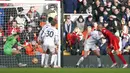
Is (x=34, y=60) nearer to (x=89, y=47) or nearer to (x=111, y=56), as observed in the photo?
(x=89, y=47)

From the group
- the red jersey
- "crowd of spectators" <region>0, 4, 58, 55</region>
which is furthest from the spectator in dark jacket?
the red jersey

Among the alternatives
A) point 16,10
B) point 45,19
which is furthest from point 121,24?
point 16,10

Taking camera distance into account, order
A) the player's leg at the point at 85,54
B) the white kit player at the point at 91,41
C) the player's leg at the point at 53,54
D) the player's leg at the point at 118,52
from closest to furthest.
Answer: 1. the player's leg at the point at 53,54
2. the player's leg at the point at 85,54
3. the player's leg at the point at 118,52
4. the white kit player at the point at 91,41

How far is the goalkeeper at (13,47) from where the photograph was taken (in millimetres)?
12398

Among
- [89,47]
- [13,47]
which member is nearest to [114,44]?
[89,47]

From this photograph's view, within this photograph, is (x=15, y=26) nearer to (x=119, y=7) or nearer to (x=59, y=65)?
(x=59, y=65)

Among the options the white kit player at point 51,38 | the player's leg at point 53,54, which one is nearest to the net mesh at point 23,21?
the white kit player at point 51,38

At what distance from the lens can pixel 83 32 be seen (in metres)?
12.9

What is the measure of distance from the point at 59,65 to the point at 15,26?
203 cm

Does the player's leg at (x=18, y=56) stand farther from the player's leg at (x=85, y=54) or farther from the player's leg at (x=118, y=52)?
the player's leg at (x=118, y=52)

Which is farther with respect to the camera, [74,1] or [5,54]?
[74,1]

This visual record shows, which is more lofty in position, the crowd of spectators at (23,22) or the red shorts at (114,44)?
the crowd of spectators at (23,22)

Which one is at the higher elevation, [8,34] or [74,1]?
[74,1]

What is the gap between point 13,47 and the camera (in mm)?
12430
